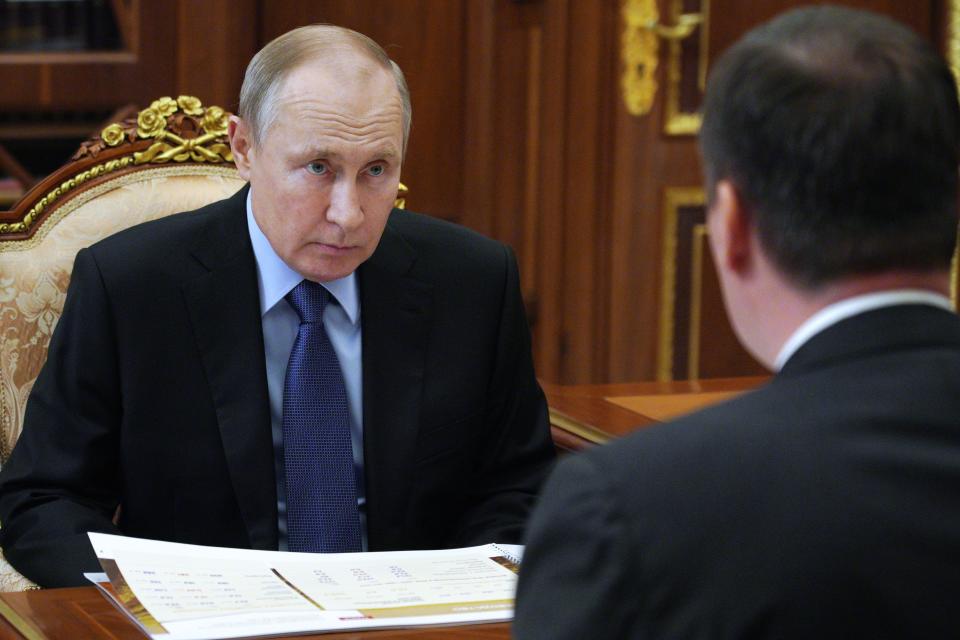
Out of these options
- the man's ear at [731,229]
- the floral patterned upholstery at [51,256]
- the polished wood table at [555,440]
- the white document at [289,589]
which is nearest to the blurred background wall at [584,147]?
the polished wood table at [555,440]

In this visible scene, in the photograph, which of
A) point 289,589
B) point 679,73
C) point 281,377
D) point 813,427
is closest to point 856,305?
point 813,427

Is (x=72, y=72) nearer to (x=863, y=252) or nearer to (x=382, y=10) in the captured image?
(x=382, y=10)

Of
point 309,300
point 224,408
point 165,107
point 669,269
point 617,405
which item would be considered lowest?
point 669,269

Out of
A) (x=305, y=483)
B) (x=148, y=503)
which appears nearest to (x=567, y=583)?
(x=305, y=483)

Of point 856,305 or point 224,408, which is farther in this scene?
point 224,408

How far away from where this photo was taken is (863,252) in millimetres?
876

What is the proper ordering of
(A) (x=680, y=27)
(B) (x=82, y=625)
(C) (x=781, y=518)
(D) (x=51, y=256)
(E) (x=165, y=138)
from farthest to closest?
1. (A) (x=680, y=27)
2. (E) (x=165, y=138)
3. (D) (x=51, y=256)
4. (B) (x=82, y=625)
5. (C) (x=781, y=518)

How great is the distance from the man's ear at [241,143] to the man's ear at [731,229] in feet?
3.56

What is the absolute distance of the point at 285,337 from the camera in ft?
6.28

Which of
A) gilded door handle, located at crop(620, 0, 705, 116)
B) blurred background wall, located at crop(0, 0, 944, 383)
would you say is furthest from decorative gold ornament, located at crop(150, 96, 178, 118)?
gilded door handle, located at crop(620, 0, 705, 116)

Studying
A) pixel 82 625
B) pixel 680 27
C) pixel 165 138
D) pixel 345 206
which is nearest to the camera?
Answer: pixel 82 625

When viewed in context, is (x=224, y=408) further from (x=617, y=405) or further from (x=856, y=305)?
(x=856, y=305)

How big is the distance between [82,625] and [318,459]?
0.53 meters

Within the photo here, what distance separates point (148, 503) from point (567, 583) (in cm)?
111
